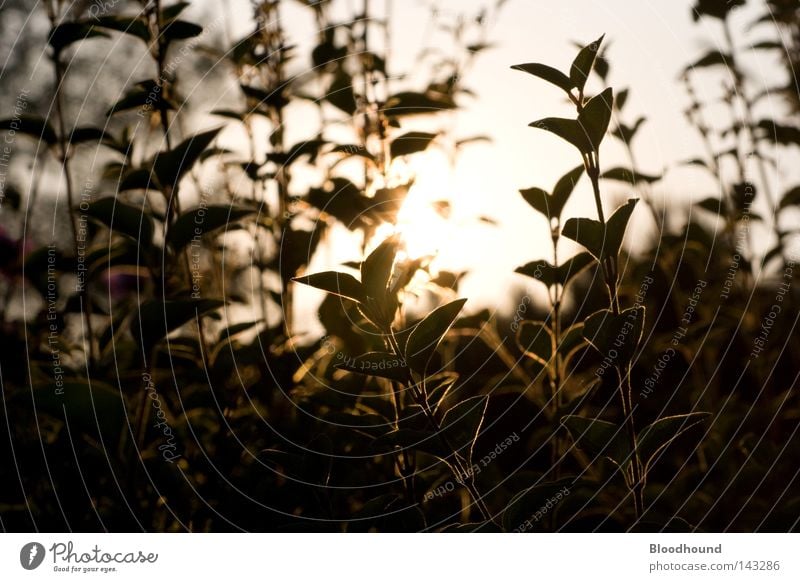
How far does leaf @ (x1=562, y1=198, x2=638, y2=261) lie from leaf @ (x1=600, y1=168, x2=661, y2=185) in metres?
0.26

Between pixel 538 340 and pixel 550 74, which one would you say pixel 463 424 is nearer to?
pixel 538 340

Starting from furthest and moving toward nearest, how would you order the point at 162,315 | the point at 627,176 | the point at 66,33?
the point at 627,176, the point at 66,33, the point at 162,315

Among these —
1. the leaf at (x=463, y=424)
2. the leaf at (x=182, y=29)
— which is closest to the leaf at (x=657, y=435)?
the leaf at (x=463, y=424)

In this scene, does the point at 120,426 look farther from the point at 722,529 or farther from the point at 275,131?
the point at 722,529

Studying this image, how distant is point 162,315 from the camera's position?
2.23 feet

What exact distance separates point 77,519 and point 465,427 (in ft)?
1.91

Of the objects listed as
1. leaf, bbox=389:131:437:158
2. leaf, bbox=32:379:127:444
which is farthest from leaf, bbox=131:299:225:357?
leaf, bbox=389:131:437:158

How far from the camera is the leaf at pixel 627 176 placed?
882mm

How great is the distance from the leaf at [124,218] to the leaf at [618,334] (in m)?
0.49

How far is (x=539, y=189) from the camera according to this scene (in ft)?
2.23

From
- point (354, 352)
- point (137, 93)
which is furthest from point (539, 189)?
point (137, 93)

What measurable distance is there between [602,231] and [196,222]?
42 cm

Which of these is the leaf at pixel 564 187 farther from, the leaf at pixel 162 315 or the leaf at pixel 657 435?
the leaf at pixel 162 315
